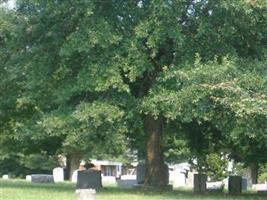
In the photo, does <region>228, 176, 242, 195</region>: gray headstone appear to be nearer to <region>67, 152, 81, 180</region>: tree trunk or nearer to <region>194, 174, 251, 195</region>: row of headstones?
<region>194, 174, 251, 195</region>: row of headstones

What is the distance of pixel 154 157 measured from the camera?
2775cm

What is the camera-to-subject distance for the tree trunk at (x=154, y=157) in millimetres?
27531

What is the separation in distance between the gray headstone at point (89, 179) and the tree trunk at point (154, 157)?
8.72ft

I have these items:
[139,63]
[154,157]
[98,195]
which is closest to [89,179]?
[154,157]

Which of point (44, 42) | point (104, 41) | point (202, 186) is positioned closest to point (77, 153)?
point (202, 186)

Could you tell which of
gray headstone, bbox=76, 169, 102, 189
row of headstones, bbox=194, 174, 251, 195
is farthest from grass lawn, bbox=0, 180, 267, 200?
row of headstones, bbox=194, 174, 251, 195

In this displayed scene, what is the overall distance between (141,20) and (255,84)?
5050mm

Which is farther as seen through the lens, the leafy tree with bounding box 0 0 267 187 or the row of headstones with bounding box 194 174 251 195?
the row of headstones with bounding box 194 174 251 195

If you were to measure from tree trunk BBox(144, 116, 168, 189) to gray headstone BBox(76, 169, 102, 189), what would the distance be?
266 cm

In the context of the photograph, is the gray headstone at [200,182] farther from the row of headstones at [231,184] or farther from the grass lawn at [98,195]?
the grass lawn at [98,195]

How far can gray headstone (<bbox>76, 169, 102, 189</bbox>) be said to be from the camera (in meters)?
29.0

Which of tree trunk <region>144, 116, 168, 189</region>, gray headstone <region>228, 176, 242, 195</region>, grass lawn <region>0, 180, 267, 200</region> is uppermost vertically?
tree trunk <region>144, 116, 168, 189</region>

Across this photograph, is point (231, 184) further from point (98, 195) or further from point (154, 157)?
point (98, 195)

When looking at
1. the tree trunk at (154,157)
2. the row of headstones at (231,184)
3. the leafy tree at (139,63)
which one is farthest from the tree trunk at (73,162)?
the leafy tree at (139,63)
